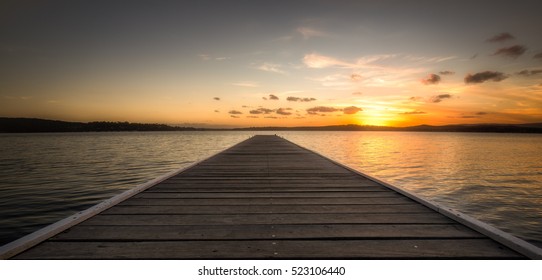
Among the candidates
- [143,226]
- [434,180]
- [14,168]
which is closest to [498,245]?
[143,226]

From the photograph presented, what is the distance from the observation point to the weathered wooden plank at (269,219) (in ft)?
10.6

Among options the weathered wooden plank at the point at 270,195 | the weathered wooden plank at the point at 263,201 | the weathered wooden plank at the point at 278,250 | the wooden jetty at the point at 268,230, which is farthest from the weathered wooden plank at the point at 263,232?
the weathered wooden plank at the point at 270,195

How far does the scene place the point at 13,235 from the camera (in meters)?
6.25

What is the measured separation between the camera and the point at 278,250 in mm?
2555

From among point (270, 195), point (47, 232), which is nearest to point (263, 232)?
point (270, 195)

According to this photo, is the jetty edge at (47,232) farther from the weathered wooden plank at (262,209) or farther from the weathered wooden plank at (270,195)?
the weathered wooden plank at (270,195)

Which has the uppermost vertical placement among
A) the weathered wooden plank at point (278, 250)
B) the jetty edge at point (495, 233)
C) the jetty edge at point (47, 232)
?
the jetty edge at point (495, 233)

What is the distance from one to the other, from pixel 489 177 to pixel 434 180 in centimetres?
367

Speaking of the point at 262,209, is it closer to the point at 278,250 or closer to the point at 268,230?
the point at 268,230

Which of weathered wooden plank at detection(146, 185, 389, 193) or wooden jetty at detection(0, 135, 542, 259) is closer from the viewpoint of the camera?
wooden jetty at detection(0, 135, 542, 259)

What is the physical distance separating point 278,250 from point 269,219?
841 mm

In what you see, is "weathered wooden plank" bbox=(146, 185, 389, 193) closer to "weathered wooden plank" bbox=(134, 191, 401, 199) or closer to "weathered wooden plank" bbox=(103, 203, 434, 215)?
"weathered wooden plank" bbox=(134, 191, 401, 199)

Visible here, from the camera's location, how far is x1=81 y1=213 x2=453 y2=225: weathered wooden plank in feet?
10.6

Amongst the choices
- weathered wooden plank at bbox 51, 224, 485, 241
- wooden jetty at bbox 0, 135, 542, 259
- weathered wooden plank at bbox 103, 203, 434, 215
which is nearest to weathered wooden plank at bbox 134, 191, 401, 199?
wooden jetty at bbox 0, 135, 542, 259
